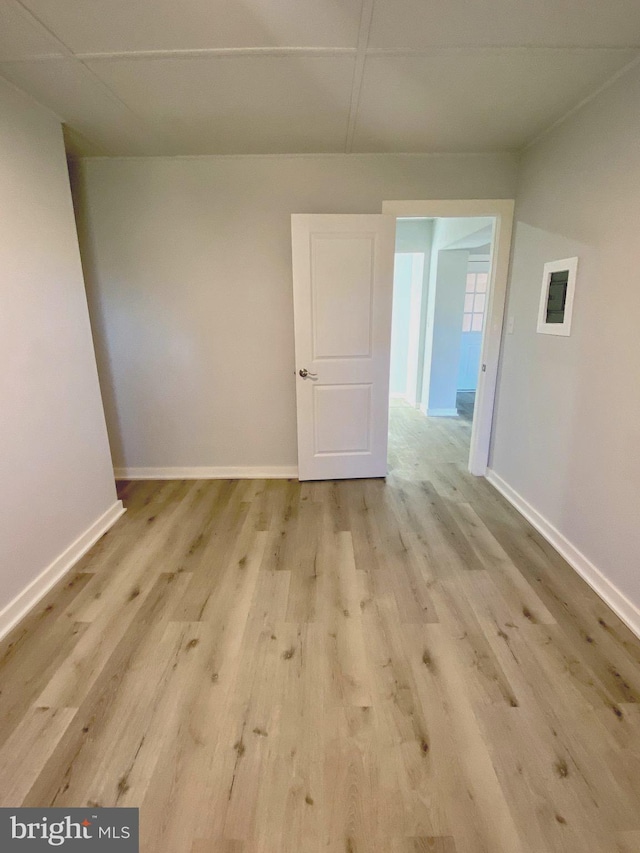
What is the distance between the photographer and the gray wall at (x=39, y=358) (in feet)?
5.80

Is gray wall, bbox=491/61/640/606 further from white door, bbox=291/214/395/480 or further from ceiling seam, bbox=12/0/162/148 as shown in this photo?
ceiling seam, bbox=12/0/162/148

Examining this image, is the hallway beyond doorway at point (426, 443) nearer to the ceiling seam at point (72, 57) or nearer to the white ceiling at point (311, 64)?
the white ceiling at point (311, 64)

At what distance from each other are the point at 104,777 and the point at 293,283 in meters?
2.70

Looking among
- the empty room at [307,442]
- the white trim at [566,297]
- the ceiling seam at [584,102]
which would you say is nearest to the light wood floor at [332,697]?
the empty room at [307,442]

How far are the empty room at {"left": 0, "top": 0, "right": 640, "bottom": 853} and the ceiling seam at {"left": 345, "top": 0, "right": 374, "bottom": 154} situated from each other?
0.6 inches

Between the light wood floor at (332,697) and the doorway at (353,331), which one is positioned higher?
the doorway at (353,331)

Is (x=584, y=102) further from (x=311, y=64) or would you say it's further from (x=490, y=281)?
(x=311, y=64)

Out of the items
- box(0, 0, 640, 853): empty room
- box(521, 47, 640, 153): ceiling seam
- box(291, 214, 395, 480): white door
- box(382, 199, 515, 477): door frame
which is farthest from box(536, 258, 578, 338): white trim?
box(291, 214, 395, 480): white door

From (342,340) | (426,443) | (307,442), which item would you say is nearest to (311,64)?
(342,340)

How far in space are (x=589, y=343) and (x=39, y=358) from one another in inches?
112

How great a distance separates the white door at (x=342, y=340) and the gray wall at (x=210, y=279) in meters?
0.17

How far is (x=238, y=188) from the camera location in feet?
8.95

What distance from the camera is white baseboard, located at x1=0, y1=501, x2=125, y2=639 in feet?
5.76

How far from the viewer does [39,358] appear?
6.40ft
